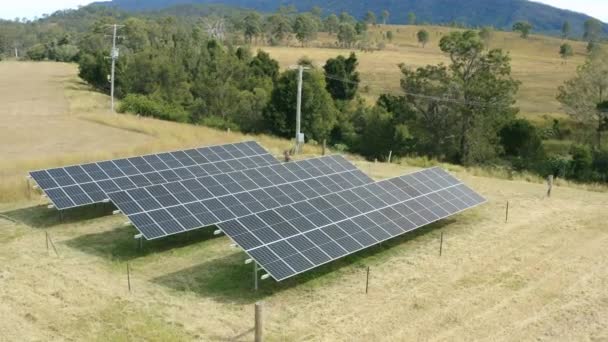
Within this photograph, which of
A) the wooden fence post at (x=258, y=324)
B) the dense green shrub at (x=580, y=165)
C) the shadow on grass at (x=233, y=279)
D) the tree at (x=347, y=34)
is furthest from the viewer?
the tree at (x=347, y=34)

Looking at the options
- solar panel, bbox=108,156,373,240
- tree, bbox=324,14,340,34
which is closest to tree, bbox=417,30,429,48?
tree, bbox=324,14,340,34

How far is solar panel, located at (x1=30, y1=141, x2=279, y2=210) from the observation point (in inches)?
846

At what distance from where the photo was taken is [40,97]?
217 feet

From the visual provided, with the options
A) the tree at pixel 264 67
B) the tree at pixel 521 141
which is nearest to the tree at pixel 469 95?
the tree at pixel 521 141

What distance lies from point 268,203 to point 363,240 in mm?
4631

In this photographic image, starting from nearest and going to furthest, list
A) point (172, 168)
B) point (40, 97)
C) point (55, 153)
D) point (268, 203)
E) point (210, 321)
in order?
1. point (210, 321)
2. point (268, 203)
3. point (172, 168)
4. point (55, 153)
5. point (40, 97)

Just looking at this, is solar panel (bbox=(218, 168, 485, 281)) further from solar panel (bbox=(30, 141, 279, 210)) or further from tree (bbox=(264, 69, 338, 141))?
tree (bbox=(264, 69, 338, 141))

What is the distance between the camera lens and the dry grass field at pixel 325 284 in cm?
1388

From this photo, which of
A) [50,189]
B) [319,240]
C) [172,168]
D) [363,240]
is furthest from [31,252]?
[363,240]

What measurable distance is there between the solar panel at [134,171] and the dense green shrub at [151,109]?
29497 millimetres

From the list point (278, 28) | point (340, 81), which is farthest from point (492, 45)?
point (340, 81)

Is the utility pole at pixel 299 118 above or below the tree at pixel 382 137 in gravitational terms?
above

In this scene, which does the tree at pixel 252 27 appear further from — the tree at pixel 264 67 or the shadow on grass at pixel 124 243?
the shadow on grass at pixel 124 243

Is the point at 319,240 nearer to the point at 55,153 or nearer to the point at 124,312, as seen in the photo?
the point at 124,312
